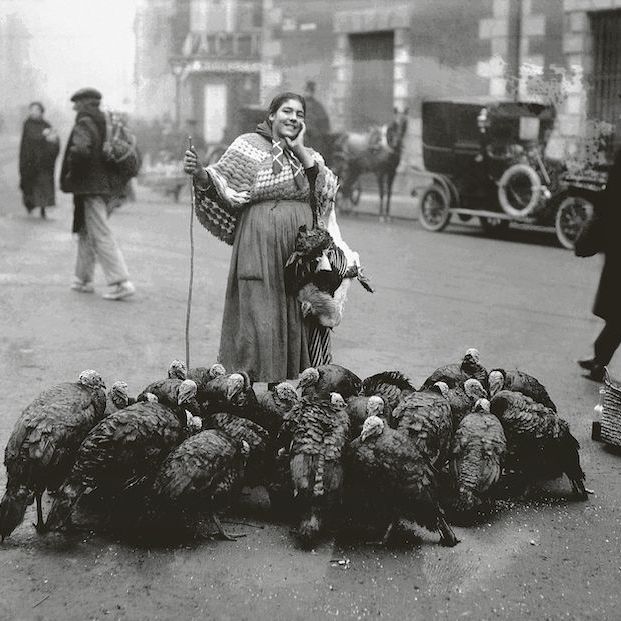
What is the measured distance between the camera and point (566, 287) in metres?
11.6

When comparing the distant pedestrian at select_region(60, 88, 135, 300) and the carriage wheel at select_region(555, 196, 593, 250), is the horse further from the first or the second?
the distant pedestrian at select_region(60, 88, 135, 300)

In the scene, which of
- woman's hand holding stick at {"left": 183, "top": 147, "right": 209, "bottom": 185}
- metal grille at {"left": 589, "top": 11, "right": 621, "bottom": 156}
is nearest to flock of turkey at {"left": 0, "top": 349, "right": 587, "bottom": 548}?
woman's hand holding stick at {"left": 183, "top": 147, "right": 209, "bottom": 185}

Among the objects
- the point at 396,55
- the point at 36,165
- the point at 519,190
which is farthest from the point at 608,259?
the point at 396,55

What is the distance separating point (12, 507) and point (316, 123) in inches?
712

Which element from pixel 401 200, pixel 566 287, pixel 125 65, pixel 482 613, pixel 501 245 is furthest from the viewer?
pixel 125 65

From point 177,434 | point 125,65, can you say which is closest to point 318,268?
point 177,434

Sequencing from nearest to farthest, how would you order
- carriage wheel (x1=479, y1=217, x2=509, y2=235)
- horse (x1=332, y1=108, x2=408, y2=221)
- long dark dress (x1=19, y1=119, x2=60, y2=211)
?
carriage wheel (x1=479, y1=217, x2=509, y2=235) → long dark dress (x1=19, y1=119, x2=60, y2=211) → horse (x1=332, y1=108, x2=408, y2=221)

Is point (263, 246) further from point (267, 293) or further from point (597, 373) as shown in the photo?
point (597, 373)

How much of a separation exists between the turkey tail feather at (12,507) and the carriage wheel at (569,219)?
1203 centimetres

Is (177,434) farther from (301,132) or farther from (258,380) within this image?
(301,132)

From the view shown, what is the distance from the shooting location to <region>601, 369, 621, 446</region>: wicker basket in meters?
5.43

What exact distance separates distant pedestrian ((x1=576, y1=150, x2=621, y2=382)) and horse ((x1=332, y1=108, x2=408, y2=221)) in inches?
455

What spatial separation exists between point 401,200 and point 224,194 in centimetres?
1623

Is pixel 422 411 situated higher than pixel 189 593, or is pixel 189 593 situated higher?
pixel 422 411
